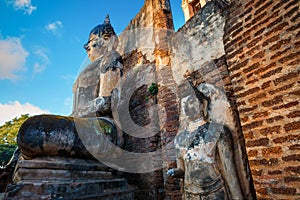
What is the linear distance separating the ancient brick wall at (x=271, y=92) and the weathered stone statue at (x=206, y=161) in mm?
252

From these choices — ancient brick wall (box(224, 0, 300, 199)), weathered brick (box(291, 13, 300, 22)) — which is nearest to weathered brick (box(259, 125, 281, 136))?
ancient brick wall (box(224, 0, 300, 199))

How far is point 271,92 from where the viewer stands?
5.85ft

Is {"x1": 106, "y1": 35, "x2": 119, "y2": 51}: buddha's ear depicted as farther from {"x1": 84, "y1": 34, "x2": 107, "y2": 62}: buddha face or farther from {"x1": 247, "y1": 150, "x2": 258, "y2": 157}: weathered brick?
{"x1": 247, "y1": 150, "x2": 258, "y2": 157}: weathered brick

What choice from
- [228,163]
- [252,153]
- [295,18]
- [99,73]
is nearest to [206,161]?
[228,163]

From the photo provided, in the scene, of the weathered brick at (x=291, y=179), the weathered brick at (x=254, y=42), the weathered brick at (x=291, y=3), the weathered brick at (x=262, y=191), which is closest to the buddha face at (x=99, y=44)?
the weathered brick at (x=254, y=42)

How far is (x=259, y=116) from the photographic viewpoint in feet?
6.07

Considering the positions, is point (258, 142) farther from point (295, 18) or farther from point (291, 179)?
point (295, 18)

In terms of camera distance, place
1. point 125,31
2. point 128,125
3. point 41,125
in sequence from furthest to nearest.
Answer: point 125,31, point 128,125, point 41,125

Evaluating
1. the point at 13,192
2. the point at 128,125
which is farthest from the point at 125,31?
the point at 13,192

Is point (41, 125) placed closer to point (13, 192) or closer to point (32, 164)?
point (32, 164)

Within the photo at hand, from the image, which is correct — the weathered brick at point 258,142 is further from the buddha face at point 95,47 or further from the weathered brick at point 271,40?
the buddha face at point 95,47

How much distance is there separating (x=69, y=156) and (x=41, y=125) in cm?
65

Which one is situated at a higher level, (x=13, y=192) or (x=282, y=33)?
(x=282, y=33)

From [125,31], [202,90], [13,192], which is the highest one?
[125,31]
